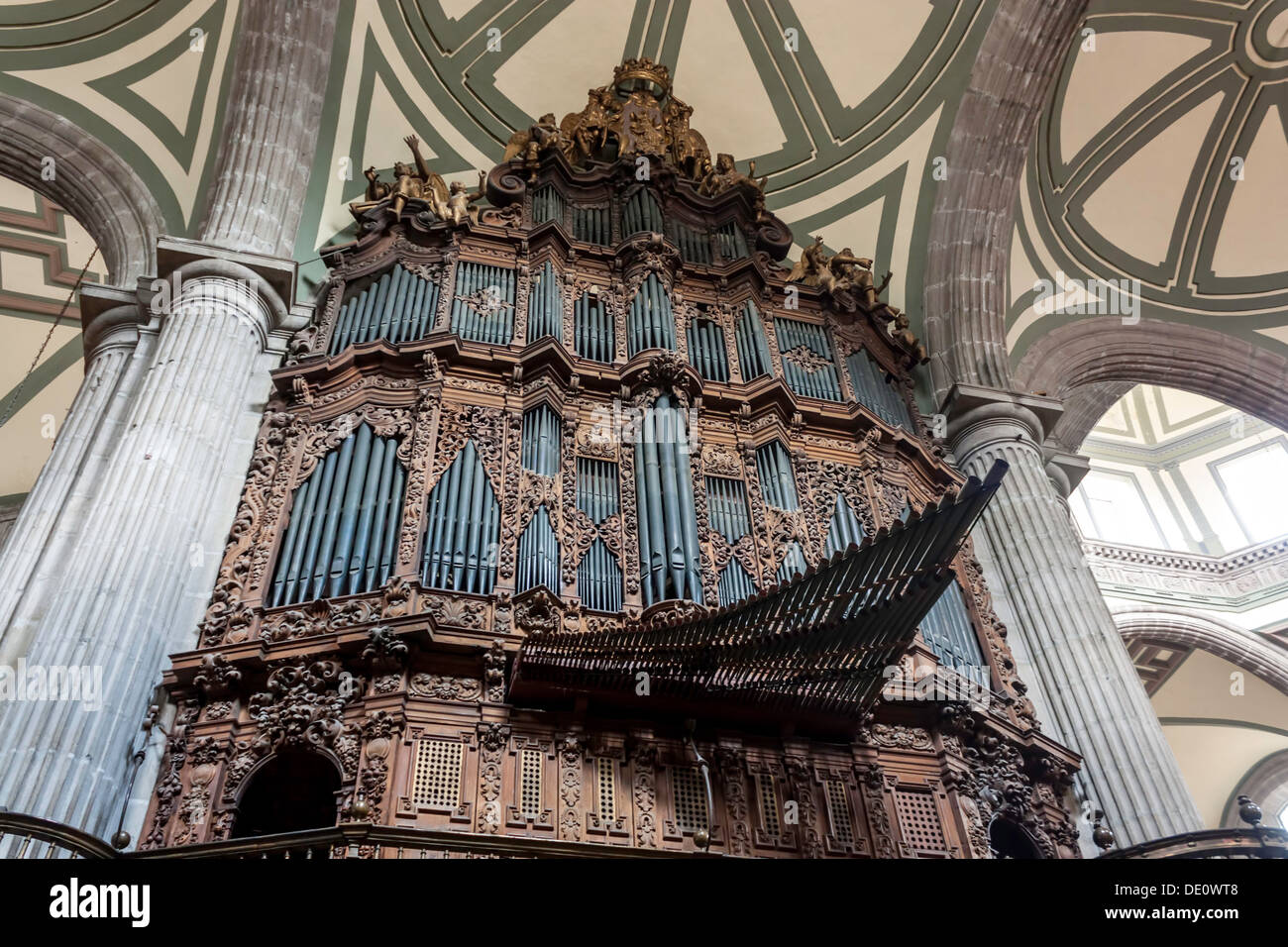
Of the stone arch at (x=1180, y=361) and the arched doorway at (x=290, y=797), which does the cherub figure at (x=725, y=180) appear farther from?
the arched doorway at (x=290, y=797)

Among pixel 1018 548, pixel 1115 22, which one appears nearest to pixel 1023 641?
pixel 1018 548

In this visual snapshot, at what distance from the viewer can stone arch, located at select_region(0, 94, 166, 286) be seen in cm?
1037

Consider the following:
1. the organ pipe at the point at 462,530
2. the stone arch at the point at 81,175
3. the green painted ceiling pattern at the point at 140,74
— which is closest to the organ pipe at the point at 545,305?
the organ pipe at the point at 462,530

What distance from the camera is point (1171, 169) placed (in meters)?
13.7

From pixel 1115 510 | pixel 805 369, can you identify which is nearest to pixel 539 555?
pixel 805 369

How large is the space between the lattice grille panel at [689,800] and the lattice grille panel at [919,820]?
1.33 meters

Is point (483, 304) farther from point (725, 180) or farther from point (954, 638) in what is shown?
point (954, 638)

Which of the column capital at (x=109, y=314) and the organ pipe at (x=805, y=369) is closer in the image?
the column capital at (x=109, y=314)

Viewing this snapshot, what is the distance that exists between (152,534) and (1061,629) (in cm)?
705

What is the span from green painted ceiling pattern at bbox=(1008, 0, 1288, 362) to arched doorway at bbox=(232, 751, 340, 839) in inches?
376

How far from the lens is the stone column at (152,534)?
6.07 m

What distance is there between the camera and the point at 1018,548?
9.70 metres
